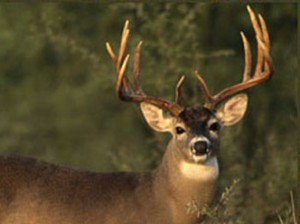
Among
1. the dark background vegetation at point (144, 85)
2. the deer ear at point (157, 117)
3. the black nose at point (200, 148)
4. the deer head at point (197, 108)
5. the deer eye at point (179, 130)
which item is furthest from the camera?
the dark background vegetation at point (144, 85)

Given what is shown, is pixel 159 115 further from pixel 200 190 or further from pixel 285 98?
pixel 285 98

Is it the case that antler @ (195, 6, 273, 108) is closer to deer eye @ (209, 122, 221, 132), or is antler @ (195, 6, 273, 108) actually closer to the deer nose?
deer eye @ (209, 122, 221, 132)

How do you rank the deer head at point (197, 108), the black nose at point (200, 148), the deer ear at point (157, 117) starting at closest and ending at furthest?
the black nose at point (200, 148)
the deer head at point (197, 108)
the deer ear at point (157, 117)

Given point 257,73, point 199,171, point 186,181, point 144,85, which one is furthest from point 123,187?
point 144,85

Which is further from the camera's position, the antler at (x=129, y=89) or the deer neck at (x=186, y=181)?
the antler at (x=129, y=89)

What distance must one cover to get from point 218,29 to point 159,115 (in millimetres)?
4038

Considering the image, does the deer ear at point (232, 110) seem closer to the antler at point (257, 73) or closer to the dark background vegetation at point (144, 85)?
the antler at point (257, 73)

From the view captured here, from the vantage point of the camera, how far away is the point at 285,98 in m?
15.0

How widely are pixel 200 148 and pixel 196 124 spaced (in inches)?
10.6

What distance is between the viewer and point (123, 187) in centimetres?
1097

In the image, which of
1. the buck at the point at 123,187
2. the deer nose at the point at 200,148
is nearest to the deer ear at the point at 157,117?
the buck at the point at 123,187

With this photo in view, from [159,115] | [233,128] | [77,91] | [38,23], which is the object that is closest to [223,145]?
[233,128]

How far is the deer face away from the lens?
10711 mm

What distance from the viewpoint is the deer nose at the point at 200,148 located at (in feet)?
34.9
